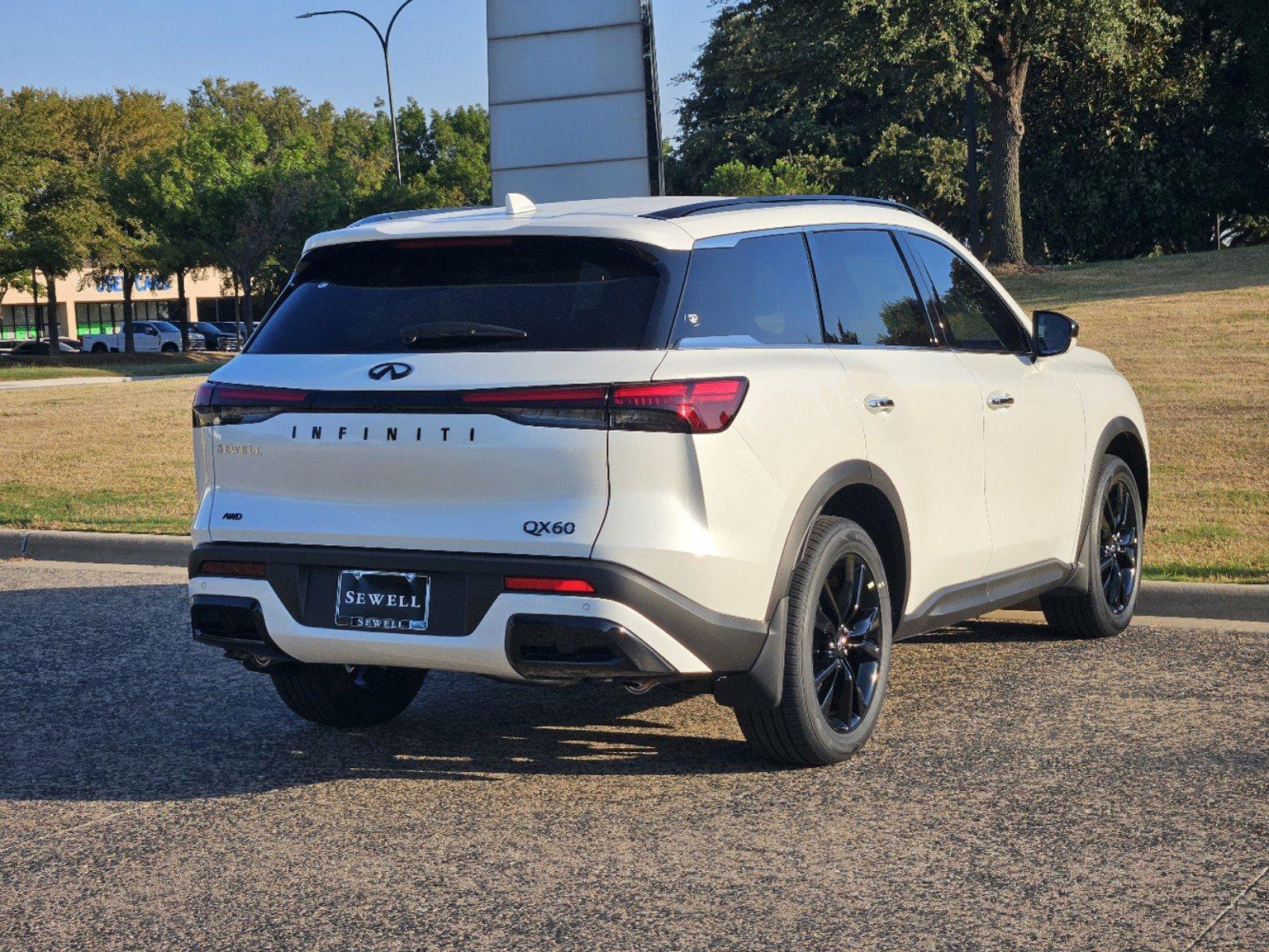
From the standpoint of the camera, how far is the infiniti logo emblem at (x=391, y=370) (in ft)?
15.5

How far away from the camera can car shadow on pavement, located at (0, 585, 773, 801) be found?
5316 mm

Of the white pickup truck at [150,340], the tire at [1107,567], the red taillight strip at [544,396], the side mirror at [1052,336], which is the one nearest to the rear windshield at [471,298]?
the red taillight strip at [544,396]

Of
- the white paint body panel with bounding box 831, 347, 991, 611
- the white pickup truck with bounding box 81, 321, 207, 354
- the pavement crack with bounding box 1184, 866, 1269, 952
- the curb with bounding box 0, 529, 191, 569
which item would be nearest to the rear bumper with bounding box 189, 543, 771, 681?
the white paint body panel with bounding box 831, 347, 991, 611

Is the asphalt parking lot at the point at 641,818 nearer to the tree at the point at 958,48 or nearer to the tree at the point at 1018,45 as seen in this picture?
the tree at the point at 958,48

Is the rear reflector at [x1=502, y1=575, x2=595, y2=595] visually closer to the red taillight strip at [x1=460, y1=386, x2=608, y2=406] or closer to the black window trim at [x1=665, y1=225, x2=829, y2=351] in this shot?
the red taillight strip at [x1=460, y1=386, x2=608, y2=406]

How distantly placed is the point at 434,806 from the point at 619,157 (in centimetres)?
1046

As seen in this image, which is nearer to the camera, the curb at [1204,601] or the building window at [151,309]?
the curb at [1204,601]

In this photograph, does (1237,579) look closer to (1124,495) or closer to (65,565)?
(1124,495)

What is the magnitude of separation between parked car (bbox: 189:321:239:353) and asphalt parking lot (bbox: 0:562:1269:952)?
6954 centimetres

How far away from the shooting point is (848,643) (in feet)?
17.2

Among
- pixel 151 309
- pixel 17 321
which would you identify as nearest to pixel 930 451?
pixel 17 321

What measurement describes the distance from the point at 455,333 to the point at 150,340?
7252 cm

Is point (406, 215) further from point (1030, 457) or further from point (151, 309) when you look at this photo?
point (151, 309)

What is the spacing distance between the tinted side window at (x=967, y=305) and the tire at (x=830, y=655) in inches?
48.4
